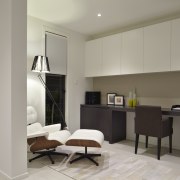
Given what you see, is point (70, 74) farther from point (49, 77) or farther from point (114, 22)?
point (114, 22)

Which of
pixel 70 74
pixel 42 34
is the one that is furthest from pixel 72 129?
pixel 42 34

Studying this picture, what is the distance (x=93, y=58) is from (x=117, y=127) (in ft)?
5.61

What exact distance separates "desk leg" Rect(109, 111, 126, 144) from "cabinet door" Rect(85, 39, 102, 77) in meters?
1.04

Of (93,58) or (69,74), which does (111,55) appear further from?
(69,74)

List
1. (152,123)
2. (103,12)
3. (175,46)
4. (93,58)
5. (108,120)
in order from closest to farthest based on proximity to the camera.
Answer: (152,123) → (175,46) → (103,12) → (108,120) → (93,58)

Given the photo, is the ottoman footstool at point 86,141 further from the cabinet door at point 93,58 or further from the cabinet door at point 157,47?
the cabinet door at point 93,58

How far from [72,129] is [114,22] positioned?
2559 millimetres

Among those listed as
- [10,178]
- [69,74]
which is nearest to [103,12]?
[69,74]

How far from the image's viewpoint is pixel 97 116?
4141 mm

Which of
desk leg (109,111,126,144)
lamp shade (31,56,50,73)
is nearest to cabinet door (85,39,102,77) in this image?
desk leg (109,111,126,144)

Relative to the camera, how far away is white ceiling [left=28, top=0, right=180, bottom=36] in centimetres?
305

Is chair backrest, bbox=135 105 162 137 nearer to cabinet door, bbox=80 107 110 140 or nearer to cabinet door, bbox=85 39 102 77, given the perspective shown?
cabinet door, bbox=80 107 110 140

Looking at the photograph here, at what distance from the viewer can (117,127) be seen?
4020 mm

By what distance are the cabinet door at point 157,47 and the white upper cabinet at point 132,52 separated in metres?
0.11
